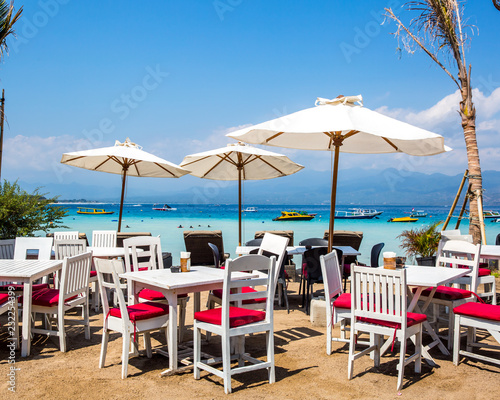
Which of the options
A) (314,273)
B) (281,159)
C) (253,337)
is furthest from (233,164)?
(253,337)

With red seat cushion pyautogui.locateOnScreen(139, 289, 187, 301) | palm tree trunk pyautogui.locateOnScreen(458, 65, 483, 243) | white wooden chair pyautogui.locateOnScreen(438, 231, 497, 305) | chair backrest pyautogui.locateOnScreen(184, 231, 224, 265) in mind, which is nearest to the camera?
red seat cushion pyautogui.locateOnScreen(139, 289, 187, 301)

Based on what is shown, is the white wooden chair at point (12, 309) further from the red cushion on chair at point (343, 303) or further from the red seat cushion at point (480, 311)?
the red seat cushion at point (480, 311)

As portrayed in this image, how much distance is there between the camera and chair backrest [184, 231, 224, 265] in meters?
9.19

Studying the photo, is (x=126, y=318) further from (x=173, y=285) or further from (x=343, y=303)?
(x=343, y=303)

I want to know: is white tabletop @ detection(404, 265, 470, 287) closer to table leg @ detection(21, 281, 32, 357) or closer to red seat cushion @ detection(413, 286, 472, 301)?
red seat cushion @ detection(413, 286, 472, 301)

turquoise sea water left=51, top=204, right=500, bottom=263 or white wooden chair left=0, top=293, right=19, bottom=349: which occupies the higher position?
white wooden chair left=0, top=293, right=19, bottom=349

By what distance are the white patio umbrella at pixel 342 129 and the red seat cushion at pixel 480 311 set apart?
65.0 inches

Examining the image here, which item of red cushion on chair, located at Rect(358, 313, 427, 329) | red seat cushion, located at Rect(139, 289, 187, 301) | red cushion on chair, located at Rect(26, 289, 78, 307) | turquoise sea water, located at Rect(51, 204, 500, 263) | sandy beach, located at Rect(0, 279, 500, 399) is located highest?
red cushion on chair, located at Rect(358, 313, 427, 329)

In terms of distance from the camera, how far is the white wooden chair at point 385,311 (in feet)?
10.7

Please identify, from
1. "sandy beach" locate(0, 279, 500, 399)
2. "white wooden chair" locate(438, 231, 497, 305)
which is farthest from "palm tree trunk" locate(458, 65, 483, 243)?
"sandy beach" locate(0, 279, 500, 399)

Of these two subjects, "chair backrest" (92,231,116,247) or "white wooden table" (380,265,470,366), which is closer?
"white wooden table" (380,265,470,366)

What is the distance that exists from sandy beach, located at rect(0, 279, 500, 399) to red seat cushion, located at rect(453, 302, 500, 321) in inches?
18.7

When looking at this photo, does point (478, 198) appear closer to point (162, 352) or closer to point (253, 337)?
point (253, 337)

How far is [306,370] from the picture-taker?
3652mm
